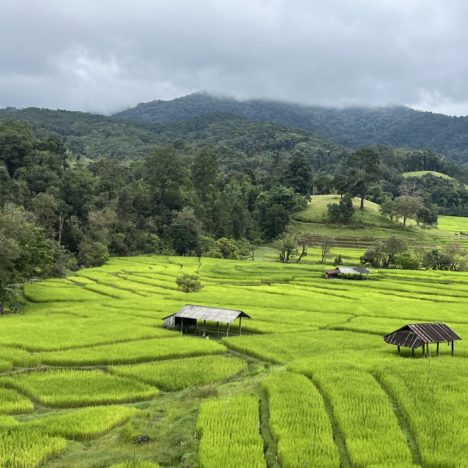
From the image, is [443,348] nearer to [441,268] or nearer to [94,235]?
[441,268]

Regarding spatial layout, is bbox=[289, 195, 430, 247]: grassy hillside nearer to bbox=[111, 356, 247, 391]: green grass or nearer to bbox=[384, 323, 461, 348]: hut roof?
bbox=[384, 323, 461, 348]: hut roof

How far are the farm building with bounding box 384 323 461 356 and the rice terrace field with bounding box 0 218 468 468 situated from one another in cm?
71

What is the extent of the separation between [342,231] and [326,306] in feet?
184

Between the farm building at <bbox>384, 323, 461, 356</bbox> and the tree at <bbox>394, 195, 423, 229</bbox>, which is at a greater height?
the tree at <bbox>394, 195, 423, 229</bbox>

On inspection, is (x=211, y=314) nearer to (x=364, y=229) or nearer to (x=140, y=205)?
(x=140, y=205)

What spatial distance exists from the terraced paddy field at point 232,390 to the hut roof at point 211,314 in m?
1.25

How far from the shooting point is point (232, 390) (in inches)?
696

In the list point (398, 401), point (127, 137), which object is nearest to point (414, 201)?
point (398, 401)

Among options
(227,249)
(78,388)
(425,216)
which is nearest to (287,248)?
(227,249)

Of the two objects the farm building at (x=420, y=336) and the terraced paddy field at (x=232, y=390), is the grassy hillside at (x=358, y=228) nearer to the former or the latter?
the terraced paddy field at (x=232, y=390)

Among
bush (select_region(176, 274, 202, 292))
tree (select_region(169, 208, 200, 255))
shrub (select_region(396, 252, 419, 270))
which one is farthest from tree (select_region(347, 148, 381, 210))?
bush (select_region(176, 274, 202, 292))

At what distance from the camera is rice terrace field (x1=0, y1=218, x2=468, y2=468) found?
1243cm

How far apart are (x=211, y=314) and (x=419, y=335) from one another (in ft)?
35.5

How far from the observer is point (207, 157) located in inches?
3669
